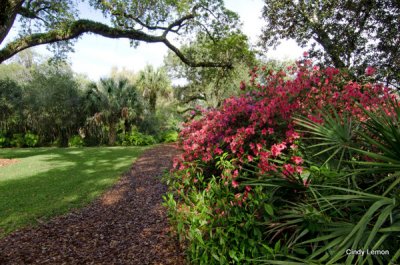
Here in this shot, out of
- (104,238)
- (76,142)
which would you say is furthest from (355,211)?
(76,142)

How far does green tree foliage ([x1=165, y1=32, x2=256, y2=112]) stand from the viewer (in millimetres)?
13280

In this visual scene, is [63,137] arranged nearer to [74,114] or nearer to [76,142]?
[76,142]

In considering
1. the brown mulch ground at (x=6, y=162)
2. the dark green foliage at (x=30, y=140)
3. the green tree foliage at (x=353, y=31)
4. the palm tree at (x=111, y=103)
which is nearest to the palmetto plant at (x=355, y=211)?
the green tree foliage at (x=353, y=31)

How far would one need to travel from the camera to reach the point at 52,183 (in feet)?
22.4

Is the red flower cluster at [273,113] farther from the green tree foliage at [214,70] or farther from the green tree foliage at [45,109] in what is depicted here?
the green tree foliage at [45,109]

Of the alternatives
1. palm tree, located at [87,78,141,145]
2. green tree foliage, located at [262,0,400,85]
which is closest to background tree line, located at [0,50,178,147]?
palm tree, located at [87,78,141,145]

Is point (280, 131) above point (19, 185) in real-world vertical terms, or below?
above

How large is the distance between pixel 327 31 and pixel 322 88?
6.57 metres

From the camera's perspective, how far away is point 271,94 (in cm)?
386

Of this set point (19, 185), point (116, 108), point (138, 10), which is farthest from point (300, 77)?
point (116, 108)

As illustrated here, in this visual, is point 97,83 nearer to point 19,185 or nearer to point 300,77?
point 19,185

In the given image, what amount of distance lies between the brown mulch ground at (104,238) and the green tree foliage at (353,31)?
751 cm

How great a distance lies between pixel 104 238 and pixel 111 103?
42.0 feet

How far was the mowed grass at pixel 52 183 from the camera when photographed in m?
4.84
